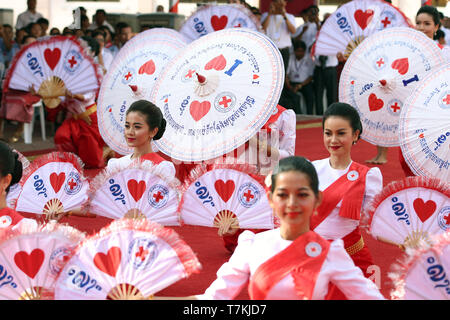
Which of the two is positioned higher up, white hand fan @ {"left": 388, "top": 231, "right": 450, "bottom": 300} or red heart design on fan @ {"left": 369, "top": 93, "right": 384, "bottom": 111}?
white hand fan @ {"left": 388, "top": 231, "right": 450, "bottom": 300}

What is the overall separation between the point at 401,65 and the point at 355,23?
161 centimetres

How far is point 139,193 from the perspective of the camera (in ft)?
11.1

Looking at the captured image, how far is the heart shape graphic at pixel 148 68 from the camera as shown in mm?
5027

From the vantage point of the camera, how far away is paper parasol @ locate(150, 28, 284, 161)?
12.0 feet

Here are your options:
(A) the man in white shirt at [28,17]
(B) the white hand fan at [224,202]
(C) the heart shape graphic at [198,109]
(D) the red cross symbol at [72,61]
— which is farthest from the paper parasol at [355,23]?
(A) the man in white shirt at [28,17]

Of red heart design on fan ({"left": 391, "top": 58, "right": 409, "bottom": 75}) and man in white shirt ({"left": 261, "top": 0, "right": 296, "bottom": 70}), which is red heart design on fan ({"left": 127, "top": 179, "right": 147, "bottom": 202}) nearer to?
red heart design on fan ({"left": 391, "top": 58, "right": 409, "bottom": 75})

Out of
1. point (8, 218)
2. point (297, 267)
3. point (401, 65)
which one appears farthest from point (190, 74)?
point (297, 267)

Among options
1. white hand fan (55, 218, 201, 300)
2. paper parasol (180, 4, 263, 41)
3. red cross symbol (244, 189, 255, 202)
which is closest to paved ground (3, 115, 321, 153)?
paper parasol (180, 4, 263, 41)

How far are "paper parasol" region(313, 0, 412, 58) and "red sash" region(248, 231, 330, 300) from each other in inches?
167

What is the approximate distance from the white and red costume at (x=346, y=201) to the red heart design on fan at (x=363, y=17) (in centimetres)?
333

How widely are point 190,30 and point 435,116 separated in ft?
10.5

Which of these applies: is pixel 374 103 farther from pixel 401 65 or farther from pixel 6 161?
pixel 6 161

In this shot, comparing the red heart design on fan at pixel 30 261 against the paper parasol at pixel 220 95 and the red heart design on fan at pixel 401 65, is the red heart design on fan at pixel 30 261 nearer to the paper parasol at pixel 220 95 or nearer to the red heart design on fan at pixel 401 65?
the paper parasol at pixel 220 95

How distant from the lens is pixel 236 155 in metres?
4.14
